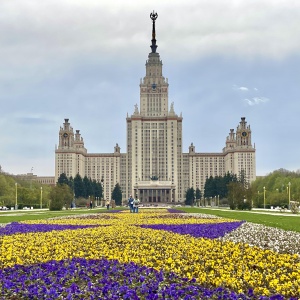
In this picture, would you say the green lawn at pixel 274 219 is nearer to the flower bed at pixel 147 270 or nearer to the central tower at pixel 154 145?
the flower bed at pixel 147 270

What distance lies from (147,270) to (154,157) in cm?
16577

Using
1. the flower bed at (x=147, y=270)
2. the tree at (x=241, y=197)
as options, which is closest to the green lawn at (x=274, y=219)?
the flower bed at (x=147, y=270)

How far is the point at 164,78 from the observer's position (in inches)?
7195

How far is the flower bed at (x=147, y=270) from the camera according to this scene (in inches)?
311

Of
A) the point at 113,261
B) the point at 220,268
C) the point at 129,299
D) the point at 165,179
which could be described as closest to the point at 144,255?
the point at 113,261

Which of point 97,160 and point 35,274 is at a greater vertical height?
point 97,160

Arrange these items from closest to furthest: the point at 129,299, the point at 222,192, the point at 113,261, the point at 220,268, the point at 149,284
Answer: the point at 129,299 < the point at 149,284 < the point at 220,268 < the point at 113,261 < the point at 222,192

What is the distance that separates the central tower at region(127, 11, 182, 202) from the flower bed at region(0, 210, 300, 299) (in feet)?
511

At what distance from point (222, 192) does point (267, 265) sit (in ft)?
330

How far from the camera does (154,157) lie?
175375mm

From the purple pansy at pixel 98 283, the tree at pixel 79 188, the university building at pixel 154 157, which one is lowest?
the purple pansy at pixel 98 283

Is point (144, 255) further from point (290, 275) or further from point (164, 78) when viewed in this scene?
point (164, 78)

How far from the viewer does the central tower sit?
559ft

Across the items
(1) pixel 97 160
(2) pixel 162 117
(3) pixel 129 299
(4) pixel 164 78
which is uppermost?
(4) pixel 164 78
